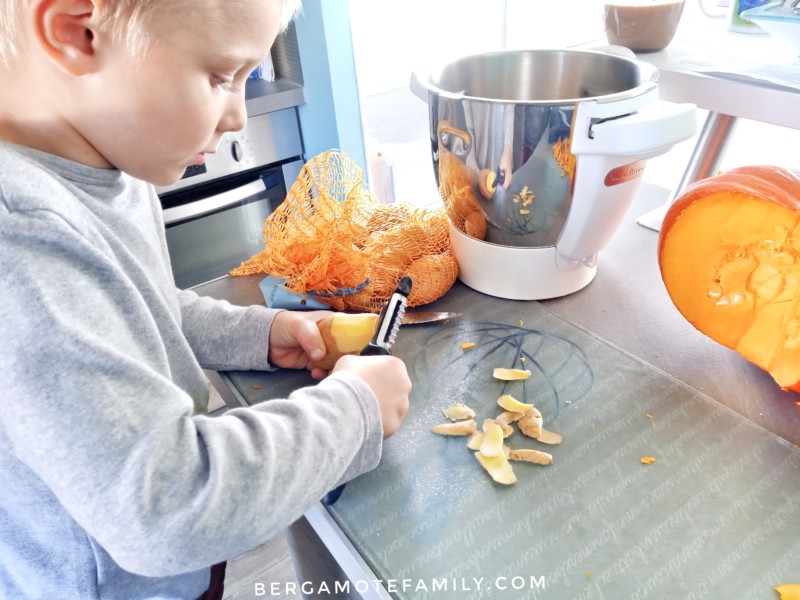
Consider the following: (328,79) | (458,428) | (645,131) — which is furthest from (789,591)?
(328,79)

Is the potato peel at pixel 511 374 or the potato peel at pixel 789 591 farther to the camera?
the potato peel at pixel 511 374

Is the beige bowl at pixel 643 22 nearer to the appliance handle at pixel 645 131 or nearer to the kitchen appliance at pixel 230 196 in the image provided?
the appliance handle at pixel 645 131

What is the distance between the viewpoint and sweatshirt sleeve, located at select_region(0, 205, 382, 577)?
1.09ft

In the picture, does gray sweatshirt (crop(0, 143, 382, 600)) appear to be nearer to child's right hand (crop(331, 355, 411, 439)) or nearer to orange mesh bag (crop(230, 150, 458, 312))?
child's right hand (crop(331, 355, 411, 439))

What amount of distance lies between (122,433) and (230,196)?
1.11m

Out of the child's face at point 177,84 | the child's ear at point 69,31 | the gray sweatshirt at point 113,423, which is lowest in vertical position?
the gray sweatshirt at point 113,423

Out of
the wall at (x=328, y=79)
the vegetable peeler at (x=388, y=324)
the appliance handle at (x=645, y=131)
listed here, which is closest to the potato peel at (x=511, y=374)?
the vegetable peeler at (x=388, y=324)

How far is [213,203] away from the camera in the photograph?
4.47ft

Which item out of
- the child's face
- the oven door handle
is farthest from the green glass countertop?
the oven door handle

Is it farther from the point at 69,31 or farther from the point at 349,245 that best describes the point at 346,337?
the point at 69,31

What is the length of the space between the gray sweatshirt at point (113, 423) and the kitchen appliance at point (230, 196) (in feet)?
2.97

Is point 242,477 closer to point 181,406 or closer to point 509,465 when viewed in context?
point 181,406

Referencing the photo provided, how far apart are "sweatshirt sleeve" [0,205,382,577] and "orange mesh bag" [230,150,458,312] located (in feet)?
0.83

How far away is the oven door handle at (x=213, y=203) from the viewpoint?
1.30 meters
